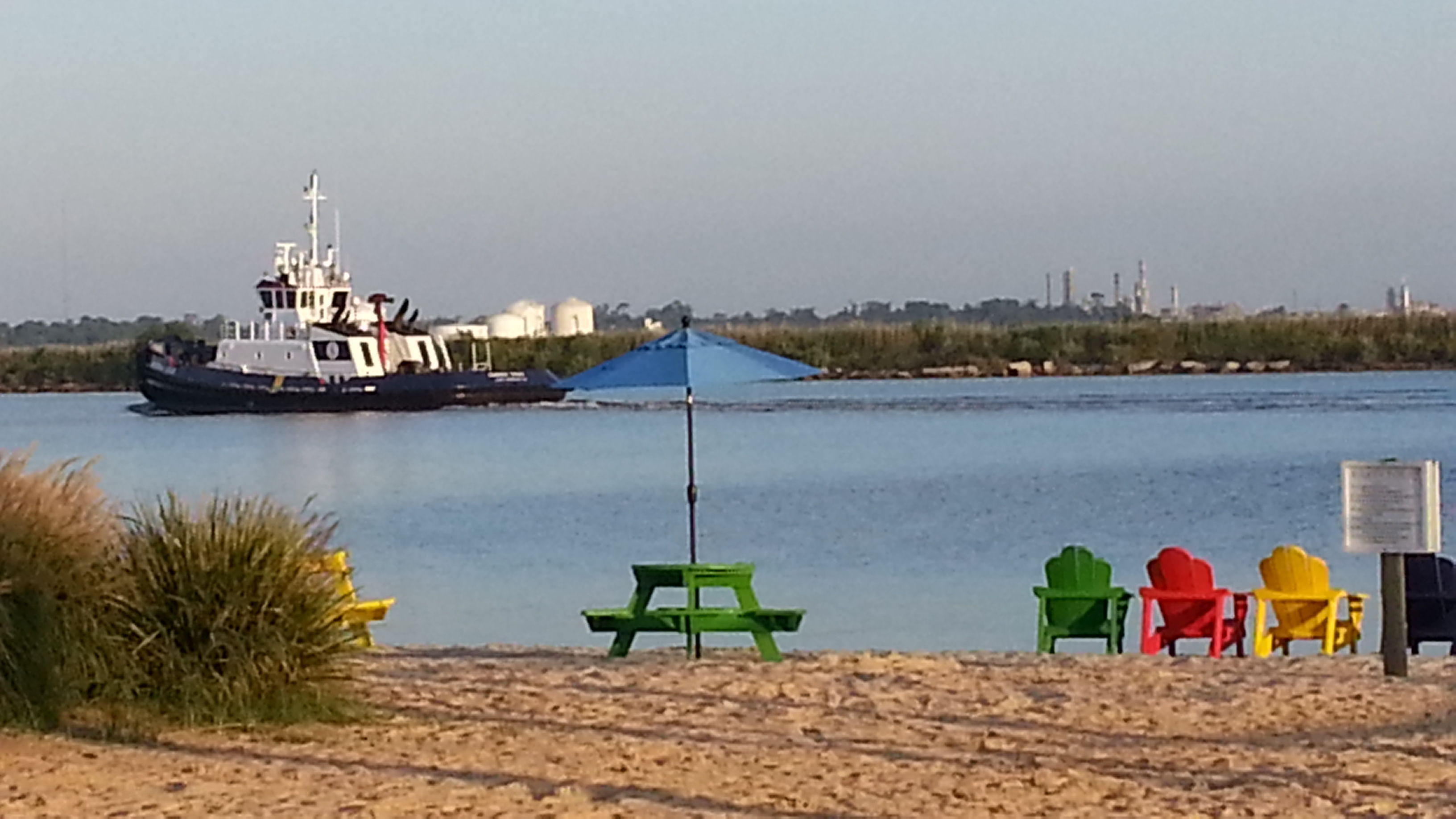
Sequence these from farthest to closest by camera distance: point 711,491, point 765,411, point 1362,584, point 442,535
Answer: point 765,411 < point 711,491 < point 442,535 < point 1362,584

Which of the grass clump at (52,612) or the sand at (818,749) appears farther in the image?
the grass clump at (52,612)

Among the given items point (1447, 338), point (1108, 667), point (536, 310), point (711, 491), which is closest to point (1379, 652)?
point (1108, 667)

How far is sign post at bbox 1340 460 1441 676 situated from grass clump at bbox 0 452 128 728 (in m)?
4.93

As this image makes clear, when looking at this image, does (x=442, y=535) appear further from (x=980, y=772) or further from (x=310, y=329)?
(x=310, y=329)

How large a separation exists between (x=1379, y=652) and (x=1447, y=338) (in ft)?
199

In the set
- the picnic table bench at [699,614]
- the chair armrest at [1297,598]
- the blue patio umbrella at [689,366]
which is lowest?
the chair armrest at [1297,598]

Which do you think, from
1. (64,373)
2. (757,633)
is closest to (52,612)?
(757,633)

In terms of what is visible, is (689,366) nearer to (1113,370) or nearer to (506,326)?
(1113,370)

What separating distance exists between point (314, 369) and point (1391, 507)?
4538 cm

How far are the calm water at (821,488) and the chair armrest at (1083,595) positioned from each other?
1.85m

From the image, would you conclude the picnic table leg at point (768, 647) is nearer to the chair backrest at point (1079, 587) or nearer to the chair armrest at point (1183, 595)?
the chair backrest at point (1079, 587)

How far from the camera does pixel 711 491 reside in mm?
31406

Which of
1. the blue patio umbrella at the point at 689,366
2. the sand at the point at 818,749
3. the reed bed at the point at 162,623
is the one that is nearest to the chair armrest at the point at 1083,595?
the sand at the point at 818,749

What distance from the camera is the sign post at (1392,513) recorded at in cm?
976
